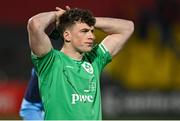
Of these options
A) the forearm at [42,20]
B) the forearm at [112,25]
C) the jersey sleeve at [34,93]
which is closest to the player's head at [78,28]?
the forearm at [42,20]

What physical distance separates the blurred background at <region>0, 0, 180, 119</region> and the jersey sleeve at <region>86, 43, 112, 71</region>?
796cm

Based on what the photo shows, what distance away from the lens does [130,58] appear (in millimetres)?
14891

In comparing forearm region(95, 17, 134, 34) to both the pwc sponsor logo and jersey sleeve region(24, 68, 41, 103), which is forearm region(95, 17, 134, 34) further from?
jersey sleeve region(24, 68, 41, 103)

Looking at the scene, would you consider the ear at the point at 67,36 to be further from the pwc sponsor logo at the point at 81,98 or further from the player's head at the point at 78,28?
the pwc sponsor logo at the point at 81,98

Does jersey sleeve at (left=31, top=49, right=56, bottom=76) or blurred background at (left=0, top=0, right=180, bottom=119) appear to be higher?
jersey sleeve at (left=31, top=49, right=56, bottom=76)

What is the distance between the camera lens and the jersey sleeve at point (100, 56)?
21.6 feet

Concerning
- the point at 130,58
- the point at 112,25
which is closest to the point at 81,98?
the point at 112,25

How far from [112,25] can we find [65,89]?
2.98 ft

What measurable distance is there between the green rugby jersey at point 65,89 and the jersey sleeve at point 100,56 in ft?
0.90

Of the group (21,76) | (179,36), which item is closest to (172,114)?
(179,36)

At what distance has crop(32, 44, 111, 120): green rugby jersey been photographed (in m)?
6.20

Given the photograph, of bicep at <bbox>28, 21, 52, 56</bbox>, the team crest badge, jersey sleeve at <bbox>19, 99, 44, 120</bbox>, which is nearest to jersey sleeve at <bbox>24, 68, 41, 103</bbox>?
jersey sleeve at <bbox>19, 99, 44, 120</bbox>

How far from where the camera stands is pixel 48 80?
621cm

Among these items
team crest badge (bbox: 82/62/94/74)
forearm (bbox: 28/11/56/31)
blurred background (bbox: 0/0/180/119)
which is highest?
forearm (bbox: 28/11/56/31)
